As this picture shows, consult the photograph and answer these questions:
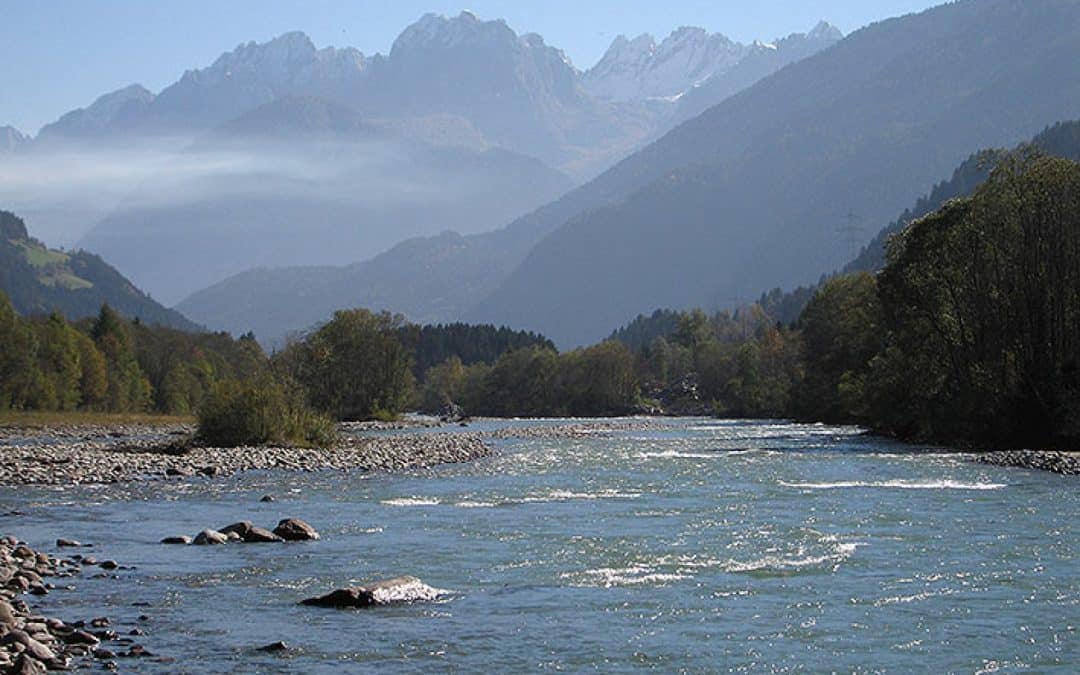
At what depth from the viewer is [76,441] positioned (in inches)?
3159

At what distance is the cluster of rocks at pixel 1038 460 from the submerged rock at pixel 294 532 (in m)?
32.9

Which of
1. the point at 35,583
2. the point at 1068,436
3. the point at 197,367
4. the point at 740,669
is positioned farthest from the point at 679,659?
the point at 197,367

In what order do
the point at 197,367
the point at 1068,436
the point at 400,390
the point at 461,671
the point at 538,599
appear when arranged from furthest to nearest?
the point at 197,367 < the point at 400,390 < the point at 1068,436 < the point at 538,599 < the point at 461,671

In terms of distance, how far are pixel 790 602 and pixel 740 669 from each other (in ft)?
16.7

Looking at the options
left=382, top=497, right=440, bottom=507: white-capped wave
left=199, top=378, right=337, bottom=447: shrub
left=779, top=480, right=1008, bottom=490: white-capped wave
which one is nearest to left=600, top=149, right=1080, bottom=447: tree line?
left=779, top=480, right=1008, bottom=490: white-capped wave

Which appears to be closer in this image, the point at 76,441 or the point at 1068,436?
the point at 1068,436

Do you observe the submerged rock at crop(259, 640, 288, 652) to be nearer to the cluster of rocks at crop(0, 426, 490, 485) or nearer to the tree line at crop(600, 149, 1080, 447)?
the cluster of rocks at crop(0, 426, 490, 485)

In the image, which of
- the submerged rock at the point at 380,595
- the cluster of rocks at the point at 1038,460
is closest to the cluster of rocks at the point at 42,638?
the submerged rock at the point at 380,595

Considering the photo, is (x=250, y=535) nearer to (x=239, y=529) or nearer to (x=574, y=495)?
(x=239, y=529)

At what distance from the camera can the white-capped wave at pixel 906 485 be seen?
43.1 meters

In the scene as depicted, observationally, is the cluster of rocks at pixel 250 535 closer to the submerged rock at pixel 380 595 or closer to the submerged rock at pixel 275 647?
the submerged rock at pixel 380 595

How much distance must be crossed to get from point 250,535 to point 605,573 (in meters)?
9.74

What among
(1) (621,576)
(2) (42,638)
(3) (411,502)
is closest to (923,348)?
(3) (411,502)

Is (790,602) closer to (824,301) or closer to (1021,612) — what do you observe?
(1021,612)
